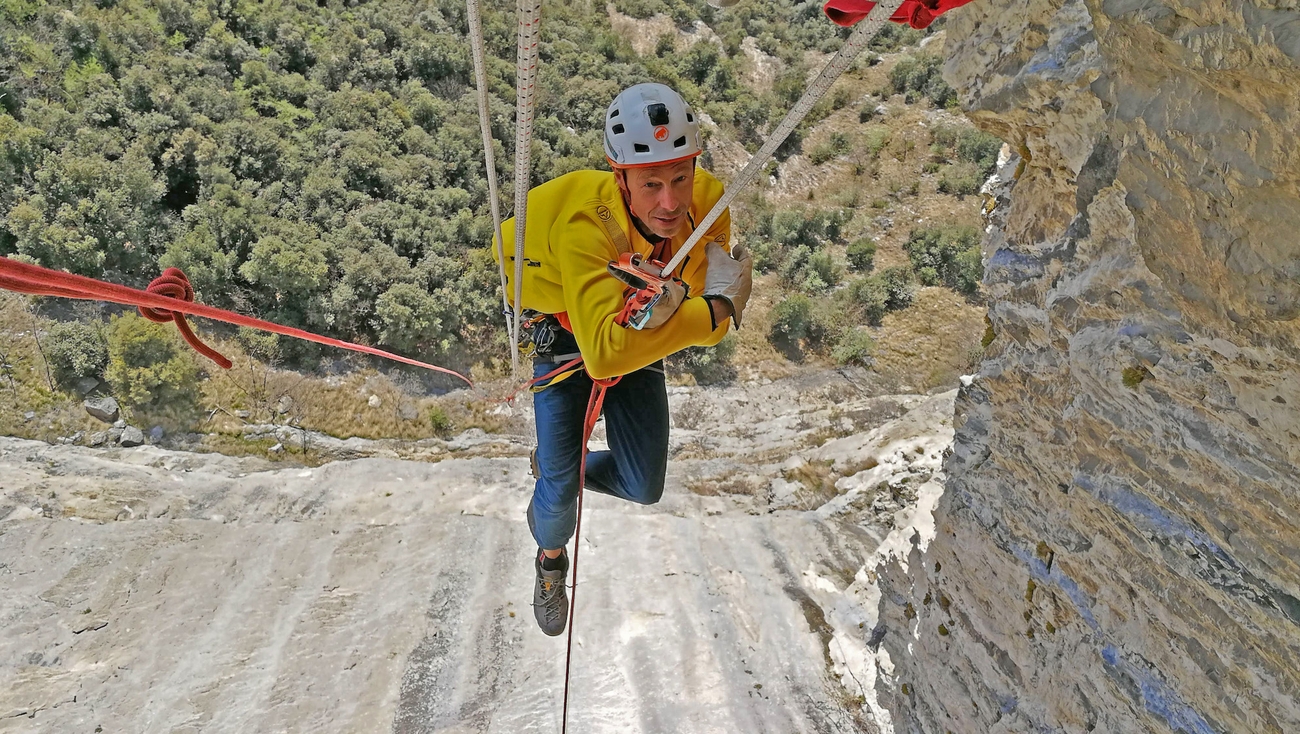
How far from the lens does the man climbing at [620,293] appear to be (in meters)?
2.89

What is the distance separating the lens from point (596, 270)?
2.96 metres

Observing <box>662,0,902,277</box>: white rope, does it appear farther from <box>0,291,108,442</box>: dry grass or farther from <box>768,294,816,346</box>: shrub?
<box>768,294,816,346</box>: shrub

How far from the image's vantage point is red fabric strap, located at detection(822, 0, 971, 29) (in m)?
2.30

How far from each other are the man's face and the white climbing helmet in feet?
0.16

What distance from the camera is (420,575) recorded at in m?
6.56

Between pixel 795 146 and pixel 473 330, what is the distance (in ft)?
42.4

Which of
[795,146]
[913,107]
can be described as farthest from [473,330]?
[913,107]

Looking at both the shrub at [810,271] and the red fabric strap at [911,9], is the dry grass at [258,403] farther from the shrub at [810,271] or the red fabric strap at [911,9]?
the red fabric strap at [911,9]

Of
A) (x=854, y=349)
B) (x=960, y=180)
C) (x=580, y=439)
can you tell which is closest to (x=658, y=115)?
(x=580, y=439)

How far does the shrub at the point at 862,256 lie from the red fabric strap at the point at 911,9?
50.5ft

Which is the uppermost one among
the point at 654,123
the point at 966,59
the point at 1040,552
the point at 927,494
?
the point at 966,59

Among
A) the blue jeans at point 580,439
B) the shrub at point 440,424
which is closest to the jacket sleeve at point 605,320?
the blue jeans at point 580,439

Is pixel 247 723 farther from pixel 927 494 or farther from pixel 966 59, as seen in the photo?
pixel 966 59

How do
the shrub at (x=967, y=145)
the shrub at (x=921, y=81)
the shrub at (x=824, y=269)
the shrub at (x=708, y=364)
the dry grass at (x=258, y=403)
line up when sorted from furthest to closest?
the shrub at (x=921, y=81) → the shrub at (x=967, y=145) → the shrub at (x=824, y=269) → the shrub at (x=708, y=364) → the dry grass at (x=258, y=403)
